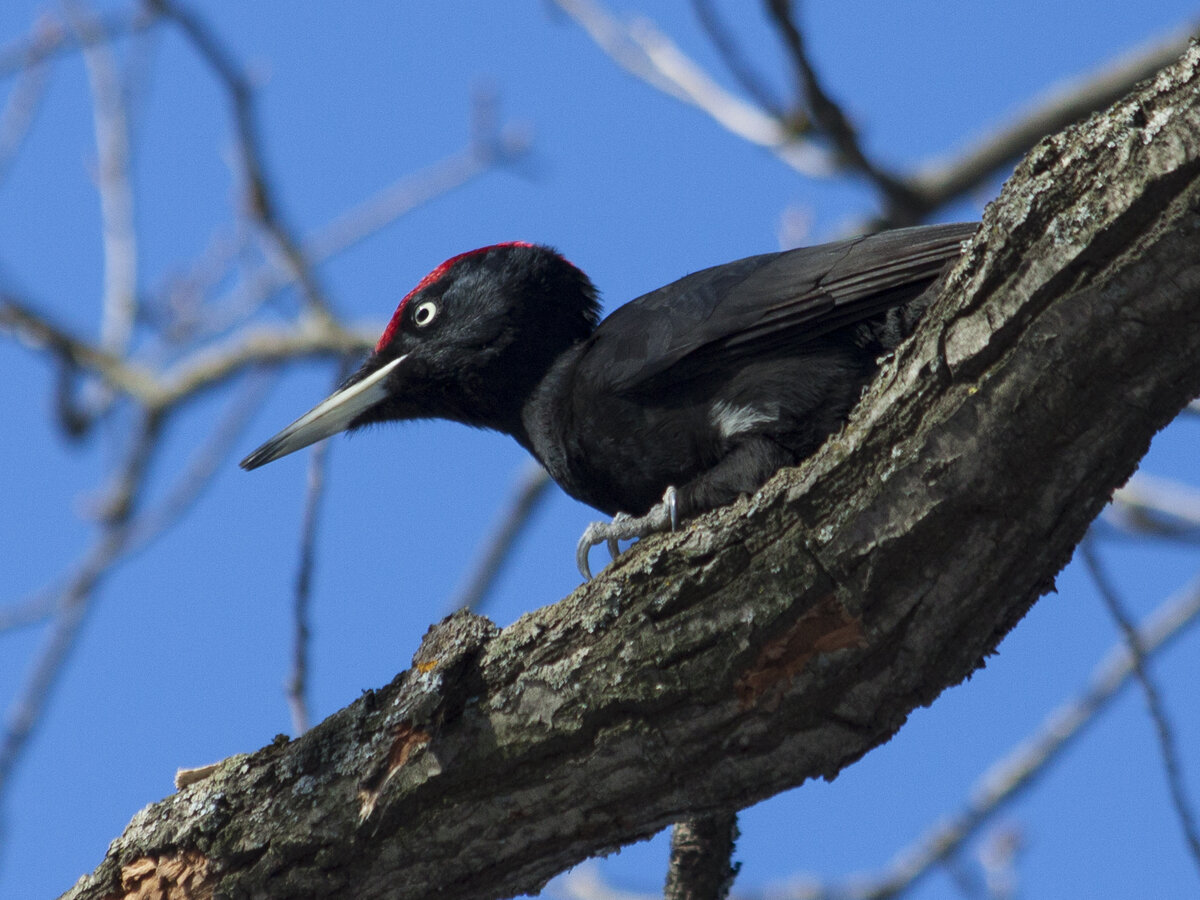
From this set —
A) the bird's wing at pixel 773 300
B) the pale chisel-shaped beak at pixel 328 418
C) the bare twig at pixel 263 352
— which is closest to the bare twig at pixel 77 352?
the bare twig at pixel 263 352

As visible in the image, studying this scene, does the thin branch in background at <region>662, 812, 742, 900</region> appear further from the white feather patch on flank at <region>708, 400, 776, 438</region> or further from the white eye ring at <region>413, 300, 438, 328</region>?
the white eye ring at <region>413, 300, 438, 328</region>

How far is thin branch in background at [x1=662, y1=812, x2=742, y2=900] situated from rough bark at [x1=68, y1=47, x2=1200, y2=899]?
610 millimetres

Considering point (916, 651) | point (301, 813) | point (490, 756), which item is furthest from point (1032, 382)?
point (301, 813)

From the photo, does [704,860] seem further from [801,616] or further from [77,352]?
[77,352]

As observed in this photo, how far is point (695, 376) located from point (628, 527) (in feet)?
1.64

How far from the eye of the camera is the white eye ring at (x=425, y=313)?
4.79 metres

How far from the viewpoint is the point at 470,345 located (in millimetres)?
4703

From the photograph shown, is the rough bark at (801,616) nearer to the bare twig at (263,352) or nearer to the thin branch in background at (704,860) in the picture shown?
the thin branch in background at (704,860)

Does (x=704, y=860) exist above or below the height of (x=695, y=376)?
below

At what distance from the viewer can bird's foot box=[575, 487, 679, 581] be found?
3.72 meters

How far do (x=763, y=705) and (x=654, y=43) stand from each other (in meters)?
4.70

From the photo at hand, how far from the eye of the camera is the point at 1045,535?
9.12ft

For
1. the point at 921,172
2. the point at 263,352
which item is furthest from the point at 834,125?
the point at 263,352

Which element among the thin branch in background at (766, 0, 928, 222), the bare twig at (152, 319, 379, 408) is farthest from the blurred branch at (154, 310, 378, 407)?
the thin branch in background at (766, 0, 928, 222)
